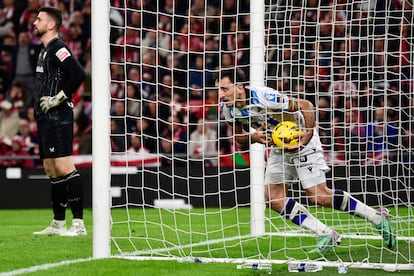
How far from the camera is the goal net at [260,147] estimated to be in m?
9.03

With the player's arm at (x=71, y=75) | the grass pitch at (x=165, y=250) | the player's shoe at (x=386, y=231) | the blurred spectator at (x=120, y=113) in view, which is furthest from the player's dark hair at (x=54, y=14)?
the blurred spectator at (x=120, y=113)

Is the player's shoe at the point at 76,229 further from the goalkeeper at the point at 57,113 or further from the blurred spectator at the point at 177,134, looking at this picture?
the blurred spectator at the point at 177,134

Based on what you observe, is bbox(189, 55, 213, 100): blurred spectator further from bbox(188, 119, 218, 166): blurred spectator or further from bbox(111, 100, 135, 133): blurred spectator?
bbox(111, 100, 135, 133): blurred spectator

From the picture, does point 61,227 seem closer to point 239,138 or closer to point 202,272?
point 239,138

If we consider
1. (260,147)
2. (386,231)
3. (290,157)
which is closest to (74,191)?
(260,147)

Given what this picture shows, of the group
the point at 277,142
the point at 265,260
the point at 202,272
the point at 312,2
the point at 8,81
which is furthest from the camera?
the point at 8,81

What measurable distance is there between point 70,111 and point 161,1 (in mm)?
6581

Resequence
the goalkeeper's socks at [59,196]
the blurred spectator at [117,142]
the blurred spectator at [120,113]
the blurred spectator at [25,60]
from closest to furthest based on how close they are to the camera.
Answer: the goalkeeper's socks at [59,196] < the blurred spectator at [117,142] < the blurred spectator at [120,113] < the blurred spectator at [25,60]

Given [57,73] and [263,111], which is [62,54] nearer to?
[57,73]

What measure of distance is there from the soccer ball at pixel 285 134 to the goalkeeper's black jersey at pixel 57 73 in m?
2.45

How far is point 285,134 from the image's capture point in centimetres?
852

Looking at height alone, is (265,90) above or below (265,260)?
above

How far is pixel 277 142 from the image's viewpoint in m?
8.53

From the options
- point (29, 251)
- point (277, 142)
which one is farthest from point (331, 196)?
point (29, 251)
